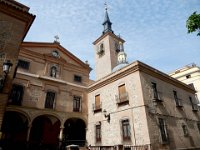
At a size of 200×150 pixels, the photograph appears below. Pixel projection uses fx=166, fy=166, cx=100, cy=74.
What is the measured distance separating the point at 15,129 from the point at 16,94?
3.32 m

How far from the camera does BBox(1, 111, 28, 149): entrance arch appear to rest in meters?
14.8

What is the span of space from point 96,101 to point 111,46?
13213 millimetres

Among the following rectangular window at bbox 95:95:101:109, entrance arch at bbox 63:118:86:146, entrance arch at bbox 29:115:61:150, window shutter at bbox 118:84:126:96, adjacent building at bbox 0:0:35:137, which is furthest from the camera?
entrance arch at bbox 63:118:86:146

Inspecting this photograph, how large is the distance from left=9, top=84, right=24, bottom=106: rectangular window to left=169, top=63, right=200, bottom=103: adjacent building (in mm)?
24002

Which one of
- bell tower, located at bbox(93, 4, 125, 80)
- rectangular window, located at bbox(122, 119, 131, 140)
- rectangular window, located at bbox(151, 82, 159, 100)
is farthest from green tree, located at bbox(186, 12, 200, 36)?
bell tower, located at bbox(93, 4, 125, 80)

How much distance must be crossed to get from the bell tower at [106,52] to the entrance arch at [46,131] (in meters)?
12.3

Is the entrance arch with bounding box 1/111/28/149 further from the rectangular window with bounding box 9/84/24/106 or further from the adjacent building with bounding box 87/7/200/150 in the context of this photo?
the adjacent building with bounding box 87/7/200/150

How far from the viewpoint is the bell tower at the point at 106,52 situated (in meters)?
27.4

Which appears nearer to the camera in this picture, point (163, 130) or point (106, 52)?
point (163, 130)

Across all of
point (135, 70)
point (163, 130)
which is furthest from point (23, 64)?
point (163, 130)

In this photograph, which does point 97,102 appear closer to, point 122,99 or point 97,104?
point 97,104

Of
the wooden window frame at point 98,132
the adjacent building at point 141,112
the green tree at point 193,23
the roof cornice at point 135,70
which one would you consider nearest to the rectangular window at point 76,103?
the adjacent building at point 141,112

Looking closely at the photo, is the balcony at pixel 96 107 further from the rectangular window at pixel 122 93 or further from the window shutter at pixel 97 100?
the rectangular window at pixel 122 93

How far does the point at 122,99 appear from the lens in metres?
14.9
